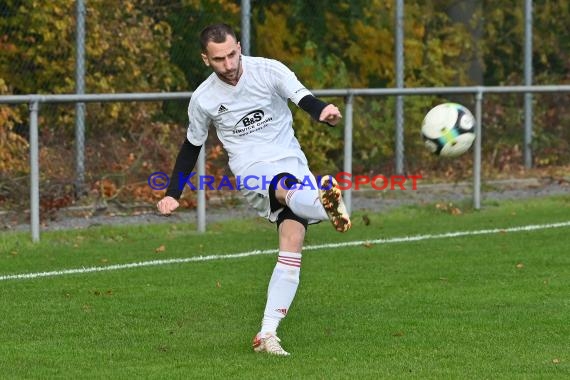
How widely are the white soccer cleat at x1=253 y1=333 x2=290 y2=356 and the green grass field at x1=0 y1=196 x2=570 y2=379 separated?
101mm

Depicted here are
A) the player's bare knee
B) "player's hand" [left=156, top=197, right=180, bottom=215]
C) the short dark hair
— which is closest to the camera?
the short dark hair

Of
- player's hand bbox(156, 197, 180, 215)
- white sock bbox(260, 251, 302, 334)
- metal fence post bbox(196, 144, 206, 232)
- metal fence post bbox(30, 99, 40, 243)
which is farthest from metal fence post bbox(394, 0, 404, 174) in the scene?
white sock bbox(260, 251, 302, 334)

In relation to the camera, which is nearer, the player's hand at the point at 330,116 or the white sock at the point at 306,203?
the player's hand at the point at 330,116

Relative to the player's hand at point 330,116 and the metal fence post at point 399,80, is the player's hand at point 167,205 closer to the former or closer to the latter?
the player's hand at point 330,116

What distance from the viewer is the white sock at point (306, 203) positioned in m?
7.84

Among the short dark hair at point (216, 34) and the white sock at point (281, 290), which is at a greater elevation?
the short dark hair at point (216, 34)

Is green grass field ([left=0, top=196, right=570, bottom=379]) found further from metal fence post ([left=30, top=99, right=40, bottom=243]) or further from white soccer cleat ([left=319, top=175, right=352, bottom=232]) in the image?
white soccer cleat ([left=319, top=175, right=352, bottom=232])

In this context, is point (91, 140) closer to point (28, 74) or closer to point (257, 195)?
point (28, 74)

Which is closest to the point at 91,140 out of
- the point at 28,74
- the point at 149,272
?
the point at 28,74

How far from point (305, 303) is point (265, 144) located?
170cm

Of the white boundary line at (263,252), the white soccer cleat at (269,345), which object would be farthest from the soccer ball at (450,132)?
the white boundary line at (263,252)

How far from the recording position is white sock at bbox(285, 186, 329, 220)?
7844 mm

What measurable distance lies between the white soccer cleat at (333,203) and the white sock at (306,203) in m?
0.05

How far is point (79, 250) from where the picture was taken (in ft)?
42.2
